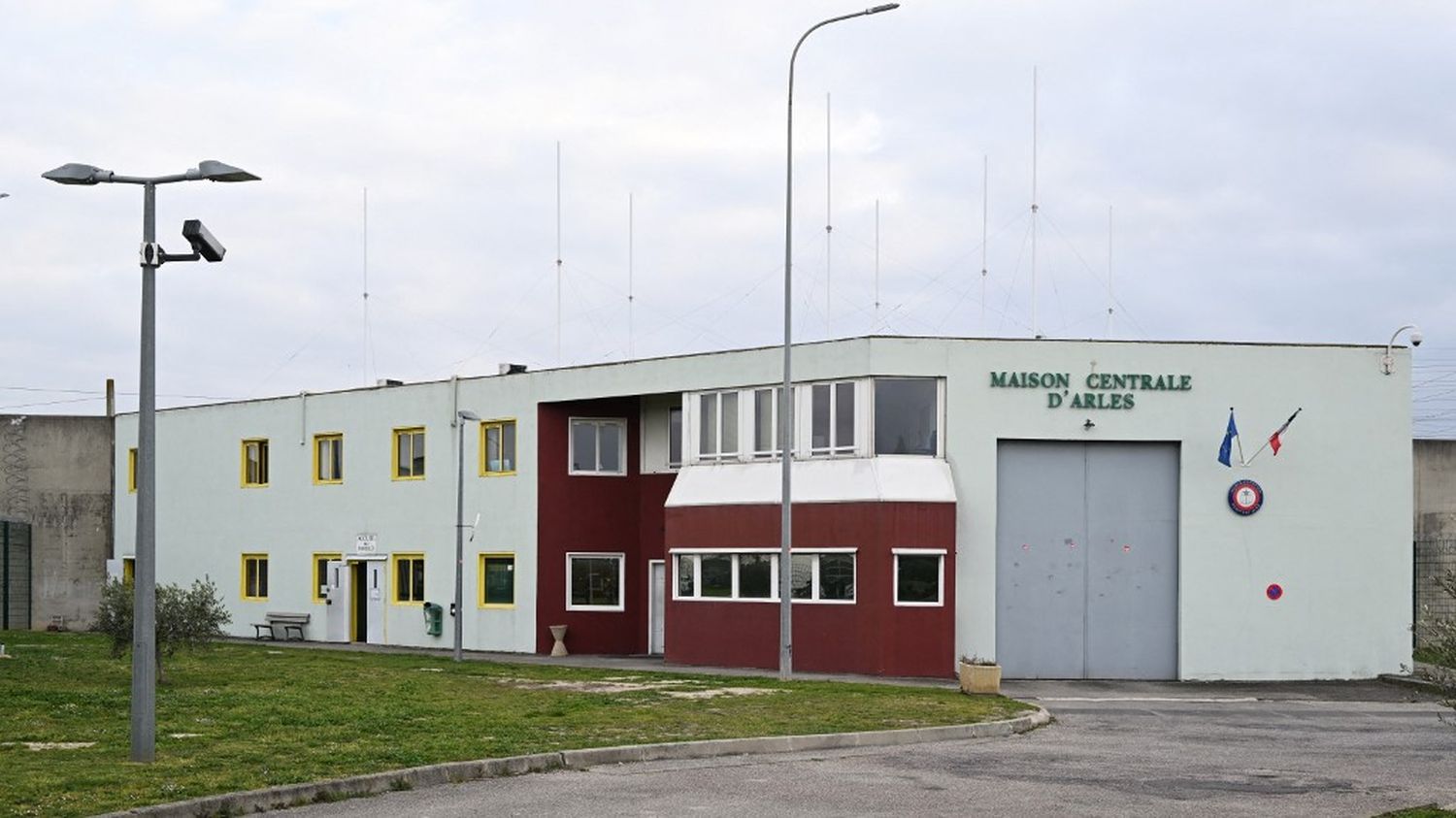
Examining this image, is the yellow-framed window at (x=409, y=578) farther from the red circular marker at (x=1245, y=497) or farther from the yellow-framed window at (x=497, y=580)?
the red circular marker at (x=1245, y=497)

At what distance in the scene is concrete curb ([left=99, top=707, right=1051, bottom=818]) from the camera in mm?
14188

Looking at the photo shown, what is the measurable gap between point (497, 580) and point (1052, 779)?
1023 inches

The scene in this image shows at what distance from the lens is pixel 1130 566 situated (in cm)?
3391

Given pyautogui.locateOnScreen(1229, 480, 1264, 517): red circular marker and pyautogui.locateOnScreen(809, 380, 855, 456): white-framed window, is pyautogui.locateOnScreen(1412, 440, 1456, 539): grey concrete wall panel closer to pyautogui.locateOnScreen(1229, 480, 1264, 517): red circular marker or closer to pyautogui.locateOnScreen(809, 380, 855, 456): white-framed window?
pyautogui.locateOnScreen(1229, 480, 1264, 517): red circular marker

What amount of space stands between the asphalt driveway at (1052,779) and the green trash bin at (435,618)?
70.0 ft

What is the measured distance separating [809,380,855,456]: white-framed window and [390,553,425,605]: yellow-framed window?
12717 millimetres

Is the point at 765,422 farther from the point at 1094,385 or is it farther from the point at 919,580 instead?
the point at 1094,385

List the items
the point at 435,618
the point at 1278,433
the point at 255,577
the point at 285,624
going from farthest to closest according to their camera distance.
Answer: the point at 255,577
the point at 285,624
the point at 435,618
the point at 1278,433

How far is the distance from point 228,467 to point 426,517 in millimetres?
9355

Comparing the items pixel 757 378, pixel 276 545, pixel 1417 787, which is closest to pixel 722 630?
pixel 757 378

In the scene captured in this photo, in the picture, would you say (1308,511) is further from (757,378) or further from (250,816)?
(250,816)

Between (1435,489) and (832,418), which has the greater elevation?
(832,418)

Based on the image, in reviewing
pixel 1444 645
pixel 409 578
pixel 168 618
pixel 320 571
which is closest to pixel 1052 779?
pixel 1444 645

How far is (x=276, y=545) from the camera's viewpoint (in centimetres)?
4812
